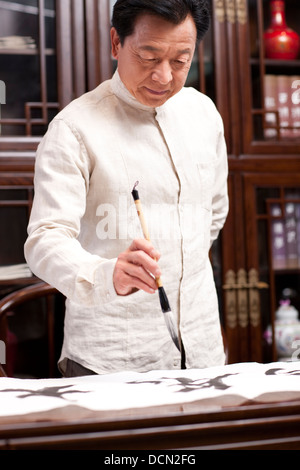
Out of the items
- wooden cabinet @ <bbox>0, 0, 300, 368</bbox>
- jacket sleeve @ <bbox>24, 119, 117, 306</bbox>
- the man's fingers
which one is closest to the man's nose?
jacket sleeve @ <bbox>24, 119, 117, 306</bbox>

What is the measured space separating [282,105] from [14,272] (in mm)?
1316

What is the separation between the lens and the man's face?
140 cm

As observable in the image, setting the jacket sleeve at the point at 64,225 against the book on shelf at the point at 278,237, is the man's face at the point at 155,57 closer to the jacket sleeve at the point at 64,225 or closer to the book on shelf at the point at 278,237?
the jacket sleeve at the point at 64,225

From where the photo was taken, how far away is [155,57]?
4.65 feet

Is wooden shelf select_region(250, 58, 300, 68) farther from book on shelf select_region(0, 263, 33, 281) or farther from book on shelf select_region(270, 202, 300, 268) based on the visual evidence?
book on shelf select_region(0, 263, 33, 281)

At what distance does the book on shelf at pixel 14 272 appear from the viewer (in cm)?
232

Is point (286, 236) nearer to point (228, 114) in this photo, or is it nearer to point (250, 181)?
point (250, 181)

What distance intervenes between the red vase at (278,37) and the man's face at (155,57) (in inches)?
52.5

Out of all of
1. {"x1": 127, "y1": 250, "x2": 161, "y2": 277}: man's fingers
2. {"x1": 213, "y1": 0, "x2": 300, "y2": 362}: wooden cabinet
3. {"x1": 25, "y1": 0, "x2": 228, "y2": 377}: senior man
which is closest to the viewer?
{"x1": 127, "y1": 250, "x2": 161, "y2": 277}: man's fingers

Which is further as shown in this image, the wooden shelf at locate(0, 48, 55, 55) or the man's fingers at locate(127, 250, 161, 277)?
the wooden shelf at locate(0, 48, 55, 55)

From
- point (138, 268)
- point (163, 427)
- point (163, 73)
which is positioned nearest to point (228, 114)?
point (163, 73)

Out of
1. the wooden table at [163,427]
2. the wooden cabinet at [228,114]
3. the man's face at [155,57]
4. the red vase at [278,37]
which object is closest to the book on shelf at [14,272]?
the wooden cabinet at [228,114]

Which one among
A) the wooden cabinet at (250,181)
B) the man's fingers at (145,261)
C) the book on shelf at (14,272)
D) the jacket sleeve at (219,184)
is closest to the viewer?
the man's fingers at (145,261)
